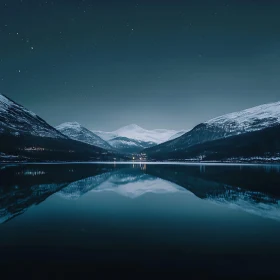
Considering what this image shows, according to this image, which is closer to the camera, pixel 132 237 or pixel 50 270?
pixel 50 270

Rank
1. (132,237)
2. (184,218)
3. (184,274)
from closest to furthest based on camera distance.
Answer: (184,274), (132,237), (184,218)

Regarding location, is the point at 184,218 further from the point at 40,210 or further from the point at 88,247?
the point at 40,210

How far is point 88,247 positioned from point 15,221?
1002cm

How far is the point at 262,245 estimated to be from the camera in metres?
17.5

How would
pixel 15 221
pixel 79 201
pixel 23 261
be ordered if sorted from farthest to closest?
1. pixel 79 201
2. pixel 15 221
3. pixel 23 261

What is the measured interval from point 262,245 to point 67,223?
52.1ft

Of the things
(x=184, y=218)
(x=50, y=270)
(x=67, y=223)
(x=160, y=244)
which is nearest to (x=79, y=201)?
(x=67, y=223)

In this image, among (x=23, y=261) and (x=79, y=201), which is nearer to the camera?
(x=23, y=261)

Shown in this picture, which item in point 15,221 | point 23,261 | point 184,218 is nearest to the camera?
point 23,261

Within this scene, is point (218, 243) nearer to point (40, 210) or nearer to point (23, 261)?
point (23, 261)

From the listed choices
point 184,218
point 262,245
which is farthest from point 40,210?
point 262,245

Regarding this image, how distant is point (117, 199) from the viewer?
38.5 meters

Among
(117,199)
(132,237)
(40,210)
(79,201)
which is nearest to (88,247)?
(132,237)

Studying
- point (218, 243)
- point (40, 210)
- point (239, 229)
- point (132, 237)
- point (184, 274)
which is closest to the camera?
point (184, 274)
